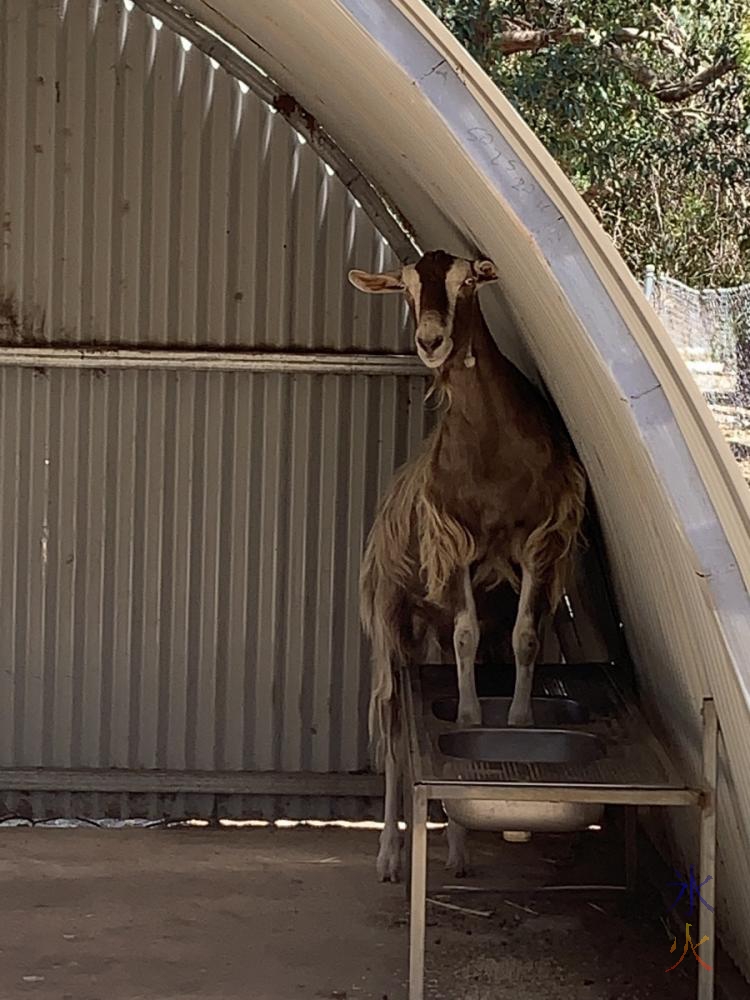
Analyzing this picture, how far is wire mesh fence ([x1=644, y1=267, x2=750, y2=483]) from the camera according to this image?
468 inches

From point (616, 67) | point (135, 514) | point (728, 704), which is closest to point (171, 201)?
point (135, 514)

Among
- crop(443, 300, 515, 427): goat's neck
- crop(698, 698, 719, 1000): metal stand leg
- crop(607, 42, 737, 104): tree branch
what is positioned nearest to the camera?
crop(698, 698, 719, 1000): metal stand leg

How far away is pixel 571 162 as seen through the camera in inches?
415

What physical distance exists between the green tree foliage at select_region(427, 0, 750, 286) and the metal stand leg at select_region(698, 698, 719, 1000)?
6519mm

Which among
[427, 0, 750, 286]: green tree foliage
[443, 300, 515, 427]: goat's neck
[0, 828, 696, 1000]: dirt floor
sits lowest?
[0, 828, 696, 1000]: dirt floor

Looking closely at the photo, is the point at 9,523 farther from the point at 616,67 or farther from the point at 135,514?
the point at 616,67

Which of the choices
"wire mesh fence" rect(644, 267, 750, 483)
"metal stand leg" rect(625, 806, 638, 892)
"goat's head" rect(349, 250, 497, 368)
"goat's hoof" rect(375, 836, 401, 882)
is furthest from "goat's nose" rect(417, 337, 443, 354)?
"wire mesh fence" rect(644, 267, 750, 483)

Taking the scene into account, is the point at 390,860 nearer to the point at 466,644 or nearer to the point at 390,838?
the point at 390,838

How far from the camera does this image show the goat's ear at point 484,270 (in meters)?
4.36

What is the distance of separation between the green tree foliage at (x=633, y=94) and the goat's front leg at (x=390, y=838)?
5.43 m

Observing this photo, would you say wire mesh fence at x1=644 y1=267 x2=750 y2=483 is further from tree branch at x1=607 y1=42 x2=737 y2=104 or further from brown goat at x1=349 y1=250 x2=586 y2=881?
brown goat at x1=349 y1=250 x2=586 y2=881

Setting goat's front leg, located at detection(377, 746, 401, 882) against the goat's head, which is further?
goat's front leg, located at detection(377, 746, 401, 882)

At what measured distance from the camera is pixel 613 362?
3.44 m

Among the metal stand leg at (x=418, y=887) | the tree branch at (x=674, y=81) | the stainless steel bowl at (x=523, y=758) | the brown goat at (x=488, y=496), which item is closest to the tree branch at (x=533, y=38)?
the tree branch at (x=674, y=81)
